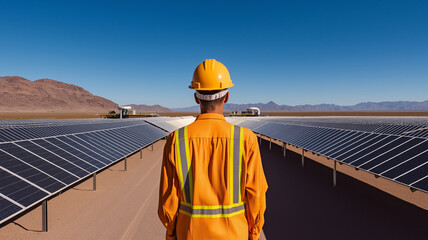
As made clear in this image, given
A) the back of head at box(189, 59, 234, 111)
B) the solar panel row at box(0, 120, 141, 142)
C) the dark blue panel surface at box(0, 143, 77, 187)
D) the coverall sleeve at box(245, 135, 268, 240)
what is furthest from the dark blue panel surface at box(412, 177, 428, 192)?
the solar panel row at box(0, 120, 141, 142)

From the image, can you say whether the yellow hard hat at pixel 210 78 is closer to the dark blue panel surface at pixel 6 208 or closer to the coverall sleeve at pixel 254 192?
the coverall sleeve at pixel 254 192

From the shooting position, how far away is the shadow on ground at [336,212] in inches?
316

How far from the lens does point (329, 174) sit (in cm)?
1580

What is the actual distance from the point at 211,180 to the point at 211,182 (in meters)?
0.02

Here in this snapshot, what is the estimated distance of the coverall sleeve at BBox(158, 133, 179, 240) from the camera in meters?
2.76

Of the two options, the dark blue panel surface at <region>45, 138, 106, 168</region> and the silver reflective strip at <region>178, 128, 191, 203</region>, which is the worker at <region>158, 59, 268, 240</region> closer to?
the silver reflective strip at <region>178, 128, 191, 203</region>

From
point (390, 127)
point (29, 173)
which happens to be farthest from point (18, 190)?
point (390, 127)

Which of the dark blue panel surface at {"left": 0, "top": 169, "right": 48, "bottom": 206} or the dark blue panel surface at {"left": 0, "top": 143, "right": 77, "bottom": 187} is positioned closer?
the dark blue panel surface at {"left": 0, "top": 169, "right": 48, "bottom": 206}

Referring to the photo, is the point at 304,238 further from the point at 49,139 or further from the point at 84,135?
the point at 84,135

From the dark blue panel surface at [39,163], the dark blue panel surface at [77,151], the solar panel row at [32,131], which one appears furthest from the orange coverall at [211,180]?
the solar panel row at [32,131]

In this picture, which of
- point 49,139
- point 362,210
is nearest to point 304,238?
point 362,210

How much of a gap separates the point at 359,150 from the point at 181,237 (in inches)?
426

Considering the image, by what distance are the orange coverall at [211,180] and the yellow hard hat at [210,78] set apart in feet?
1.44

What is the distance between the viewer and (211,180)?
2.75 meters
